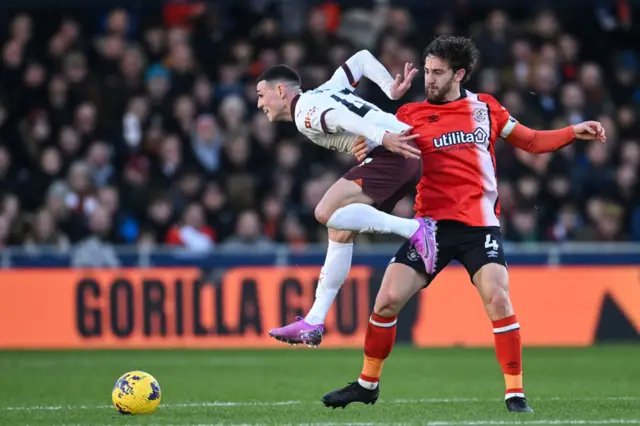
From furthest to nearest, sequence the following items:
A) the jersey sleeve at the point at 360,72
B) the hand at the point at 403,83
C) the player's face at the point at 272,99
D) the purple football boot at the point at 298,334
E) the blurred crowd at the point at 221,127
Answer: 1. the blurred crowd at the point at 221,127
2. the jersey sleeve at the point at 360,72
3. the player's face at the point at 272,99
4. the hand at the point at 403,83
5. the purple football boot at the point at 298,334

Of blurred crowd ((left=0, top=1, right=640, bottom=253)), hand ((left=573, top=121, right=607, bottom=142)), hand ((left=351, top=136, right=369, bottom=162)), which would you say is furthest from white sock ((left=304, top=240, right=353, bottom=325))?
blurred crowd ((left=0, top=1, right=640, bottom=253))

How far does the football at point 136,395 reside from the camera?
898cm

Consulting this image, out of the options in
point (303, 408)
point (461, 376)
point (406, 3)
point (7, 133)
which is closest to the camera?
point (303, 408)

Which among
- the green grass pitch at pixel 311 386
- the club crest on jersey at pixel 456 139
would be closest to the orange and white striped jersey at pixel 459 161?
the club crest on jersey at pixel 456 139

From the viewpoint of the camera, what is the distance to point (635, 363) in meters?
13.7

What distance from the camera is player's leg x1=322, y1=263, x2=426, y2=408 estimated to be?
29.1ft

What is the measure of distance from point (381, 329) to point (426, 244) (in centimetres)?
71

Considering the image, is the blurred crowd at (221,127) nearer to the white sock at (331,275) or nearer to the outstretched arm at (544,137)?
the white sock at (331,275)

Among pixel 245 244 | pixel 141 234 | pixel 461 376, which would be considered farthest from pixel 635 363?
pixel 141 234

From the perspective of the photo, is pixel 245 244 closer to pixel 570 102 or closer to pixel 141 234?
pixel 141 234

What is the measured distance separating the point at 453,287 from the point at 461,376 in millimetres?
3875

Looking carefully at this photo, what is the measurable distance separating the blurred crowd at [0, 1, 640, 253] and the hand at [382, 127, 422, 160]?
8.37 metres

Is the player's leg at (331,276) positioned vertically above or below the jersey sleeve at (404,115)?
below

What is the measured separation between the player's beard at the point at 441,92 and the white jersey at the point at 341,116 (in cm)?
36
